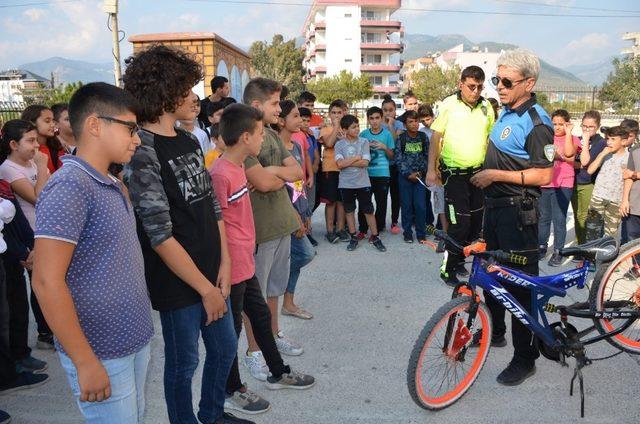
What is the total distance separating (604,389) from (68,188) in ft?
11.1

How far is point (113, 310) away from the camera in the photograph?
170 centimetres

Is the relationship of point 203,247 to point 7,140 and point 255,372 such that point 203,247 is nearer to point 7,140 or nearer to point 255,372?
point 255,372

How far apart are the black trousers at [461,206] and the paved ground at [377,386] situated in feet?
2.22

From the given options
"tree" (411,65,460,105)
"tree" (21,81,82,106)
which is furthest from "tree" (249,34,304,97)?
"tree" (21,81,82,106)

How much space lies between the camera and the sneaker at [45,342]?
386cm

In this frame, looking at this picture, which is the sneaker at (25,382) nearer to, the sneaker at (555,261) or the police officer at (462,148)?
the police officer at (462,148)

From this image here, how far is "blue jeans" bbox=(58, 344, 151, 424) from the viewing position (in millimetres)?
1665

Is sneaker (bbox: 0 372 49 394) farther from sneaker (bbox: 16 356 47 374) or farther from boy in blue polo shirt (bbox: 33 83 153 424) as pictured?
boy in blue polo shirt (bbox: 33 83 153 424)

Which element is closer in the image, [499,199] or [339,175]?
[499,199]

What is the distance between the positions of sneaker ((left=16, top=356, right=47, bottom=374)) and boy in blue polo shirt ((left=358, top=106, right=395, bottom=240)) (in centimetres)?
445

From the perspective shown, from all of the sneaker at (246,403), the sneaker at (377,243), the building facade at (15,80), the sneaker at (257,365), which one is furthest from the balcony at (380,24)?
the sneaker at (246,403)

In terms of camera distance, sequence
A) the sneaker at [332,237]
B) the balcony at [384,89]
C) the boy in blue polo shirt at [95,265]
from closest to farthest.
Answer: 1. the boy in blue polo shirt at [95,265]
2. the sneaker at [332,237]
3. the balcony at [384,89]

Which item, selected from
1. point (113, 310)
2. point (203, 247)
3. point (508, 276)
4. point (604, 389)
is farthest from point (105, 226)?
point (604, 389)

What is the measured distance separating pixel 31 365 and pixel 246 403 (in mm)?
1737
